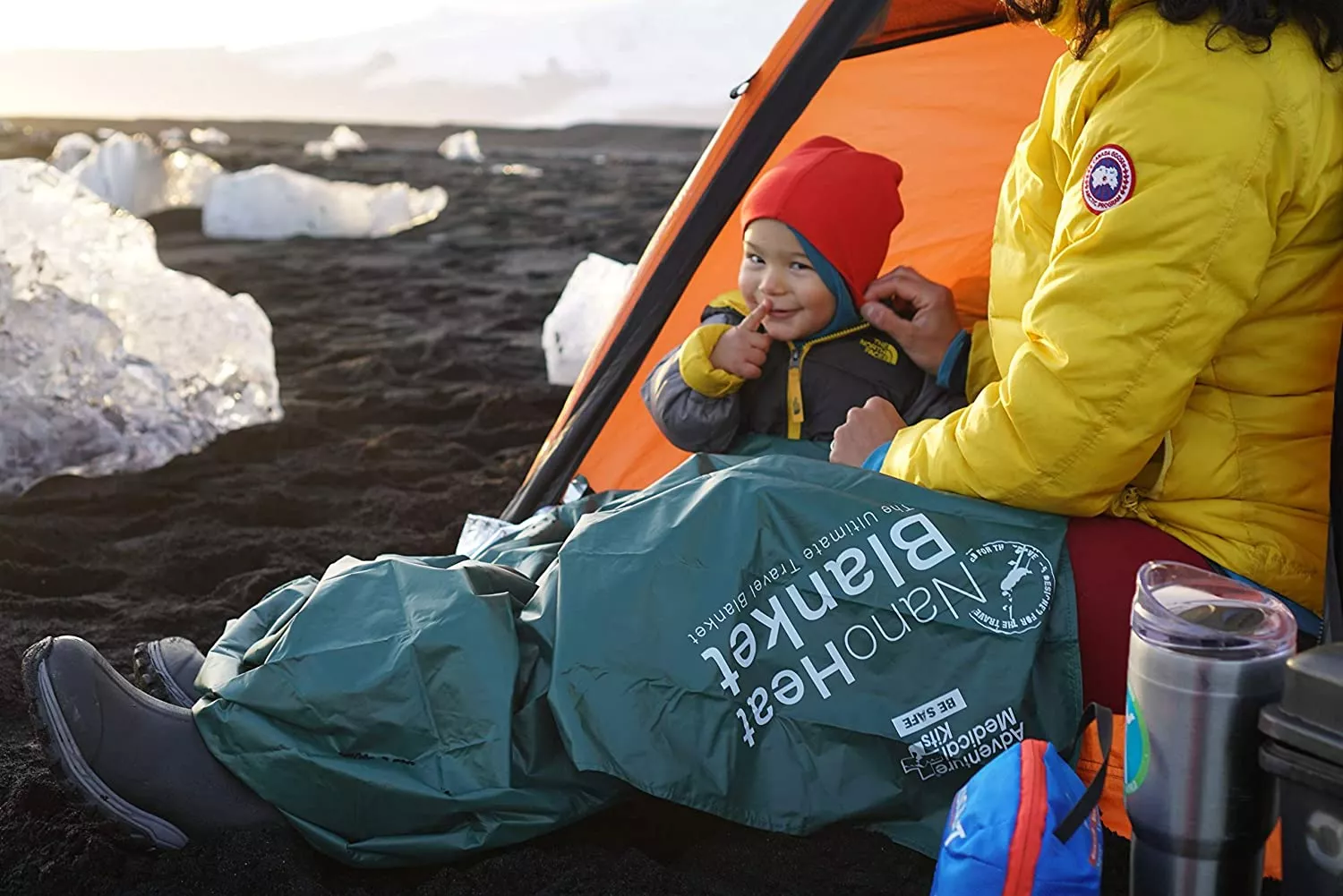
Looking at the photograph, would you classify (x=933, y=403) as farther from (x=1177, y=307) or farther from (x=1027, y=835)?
(x=1027, y=835)

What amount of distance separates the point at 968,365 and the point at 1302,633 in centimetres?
67

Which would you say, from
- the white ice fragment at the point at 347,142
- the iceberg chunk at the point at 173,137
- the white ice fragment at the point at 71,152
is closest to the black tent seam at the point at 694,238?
the white ice fragment at the point at 71,152

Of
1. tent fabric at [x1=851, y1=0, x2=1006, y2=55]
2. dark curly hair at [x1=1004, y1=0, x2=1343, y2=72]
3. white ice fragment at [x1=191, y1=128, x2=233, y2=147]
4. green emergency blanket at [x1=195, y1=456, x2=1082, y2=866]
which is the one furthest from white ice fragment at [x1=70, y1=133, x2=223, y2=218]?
white ice fragment at [x1=191, y1=128, x2=233, y2=147]

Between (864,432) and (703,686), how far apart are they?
434mm

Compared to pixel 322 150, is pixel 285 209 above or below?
above

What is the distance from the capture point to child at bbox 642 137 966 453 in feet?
6.49

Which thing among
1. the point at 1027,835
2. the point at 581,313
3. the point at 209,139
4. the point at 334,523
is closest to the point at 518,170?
the point at 209,139

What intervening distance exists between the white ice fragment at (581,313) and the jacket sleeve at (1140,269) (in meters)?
2.25

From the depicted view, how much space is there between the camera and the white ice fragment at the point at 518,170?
1148cm

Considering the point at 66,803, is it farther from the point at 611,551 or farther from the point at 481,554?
the point at 611,551

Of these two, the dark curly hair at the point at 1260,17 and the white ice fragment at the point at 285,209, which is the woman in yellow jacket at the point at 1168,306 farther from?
the white ice fragment at the point at 285,209

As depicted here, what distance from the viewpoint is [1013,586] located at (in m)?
1.40

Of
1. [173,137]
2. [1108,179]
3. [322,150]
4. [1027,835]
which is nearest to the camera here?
[1027,835]

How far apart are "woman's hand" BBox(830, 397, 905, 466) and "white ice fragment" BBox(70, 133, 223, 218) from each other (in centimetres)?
652
